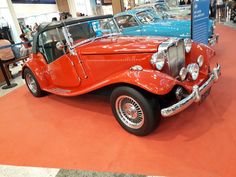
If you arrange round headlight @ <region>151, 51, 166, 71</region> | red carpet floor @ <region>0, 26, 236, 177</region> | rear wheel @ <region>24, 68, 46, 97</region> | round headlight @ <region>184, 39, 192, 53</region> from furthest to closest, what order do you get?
1. rear wheel @ <region>24, 68, 46, 97</region>
2. round headlight @ <region>184, 39, 192, 53</region>
3. round headlight @ <region>151, 51, 166, 71</region>
4. red carpet floor @ <region>0, 26, 236, 177</region>

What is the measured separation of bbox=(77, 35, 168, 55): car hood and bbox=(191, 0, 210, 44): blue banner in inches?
90.0

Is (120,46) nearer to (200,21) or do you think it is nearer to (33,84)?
(33,84)

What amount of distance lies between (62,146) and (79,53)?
1.30 meters

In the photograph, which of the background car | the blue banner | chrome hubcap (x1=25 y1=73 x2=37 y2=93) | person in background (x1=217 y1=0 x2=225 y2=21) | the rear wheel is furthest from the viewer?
person in background (x1=217 y1=0 x2=225 y2=21)

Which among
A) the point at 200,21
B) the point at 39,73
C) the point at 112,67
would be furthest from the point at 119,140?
the point at 200,21

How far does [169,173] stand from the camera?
76.4 inches

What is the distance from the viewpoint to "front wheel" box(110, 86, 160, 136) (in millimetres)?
2271

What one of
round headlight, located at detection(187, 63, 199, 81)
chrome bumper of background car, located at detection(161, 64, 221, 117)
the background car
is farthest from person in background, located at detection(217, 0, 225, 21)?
chrome bumper of background car, located at detection(161, 64, 221, 117)

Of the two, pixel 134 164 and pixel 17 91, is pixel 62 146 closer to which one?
pixel 134 164

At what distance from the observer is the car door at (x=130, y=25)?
5.73m

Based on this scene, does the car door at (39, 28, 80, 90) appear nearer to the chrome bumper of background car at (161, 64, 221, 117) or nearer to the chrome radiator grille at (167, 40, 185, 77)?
the chrome radiator grille at (167, 40, 185, 77)

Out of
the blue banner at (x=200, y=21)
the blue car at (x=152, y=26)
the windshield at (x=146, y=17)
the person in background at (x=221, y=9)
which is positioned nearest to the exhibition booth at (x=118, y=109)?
the blue banner at (x=200, y=21)

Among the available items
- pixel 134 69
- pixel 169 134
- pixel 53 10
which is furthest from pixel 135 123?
pixel 53 10

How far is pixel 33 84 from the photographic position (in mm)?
4188
